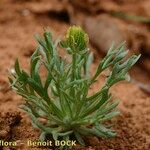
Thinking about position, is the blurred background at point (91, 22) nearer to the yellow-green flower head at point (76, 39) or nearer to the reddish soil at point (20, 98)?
the reddish soil at point (20, 98)

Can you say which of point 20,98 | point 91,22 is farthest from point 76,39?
point 91,22

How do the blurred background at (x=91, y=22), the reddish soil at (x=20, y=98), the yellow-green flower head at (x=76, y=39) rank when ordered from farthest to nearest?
the blurred background at (x=91, y=22)
the reddish soil at (x=20, y=98)
the yellow-green flower head at (x=76, y=39)

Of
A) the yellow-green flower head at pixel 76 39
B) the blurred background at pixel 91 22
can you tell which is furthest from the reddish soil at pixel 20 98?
the yellow-green flower head at pixel 76 39

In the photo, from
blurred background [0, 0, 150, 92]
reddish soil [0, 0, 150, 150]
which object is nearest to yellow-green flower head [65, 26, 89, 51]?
reddish soil [0, 0, 150, 150]

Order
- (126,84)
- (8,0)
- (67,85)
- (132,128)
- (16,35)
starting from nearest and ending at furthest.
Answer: (67,85)
(132,128)
(126,84)
(16,35)
(8,0)

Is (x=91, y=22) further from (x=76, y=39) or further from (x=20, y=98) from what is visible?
(x=76, y=39)

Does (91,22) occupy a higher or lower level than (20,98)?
higher

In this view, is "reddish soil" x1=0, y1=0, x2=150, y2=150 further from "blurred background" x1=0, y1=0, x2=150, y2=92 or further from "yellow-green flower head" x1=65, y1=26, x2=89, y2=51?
"yellow-green flower head" x1=65, y1=26, x2=89, y2=51

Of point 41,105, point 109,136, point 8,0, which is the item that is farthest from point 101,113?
point 8,0

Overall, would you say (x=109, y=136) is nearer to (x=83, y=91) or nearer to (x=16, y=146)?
(x=83, y=91)
